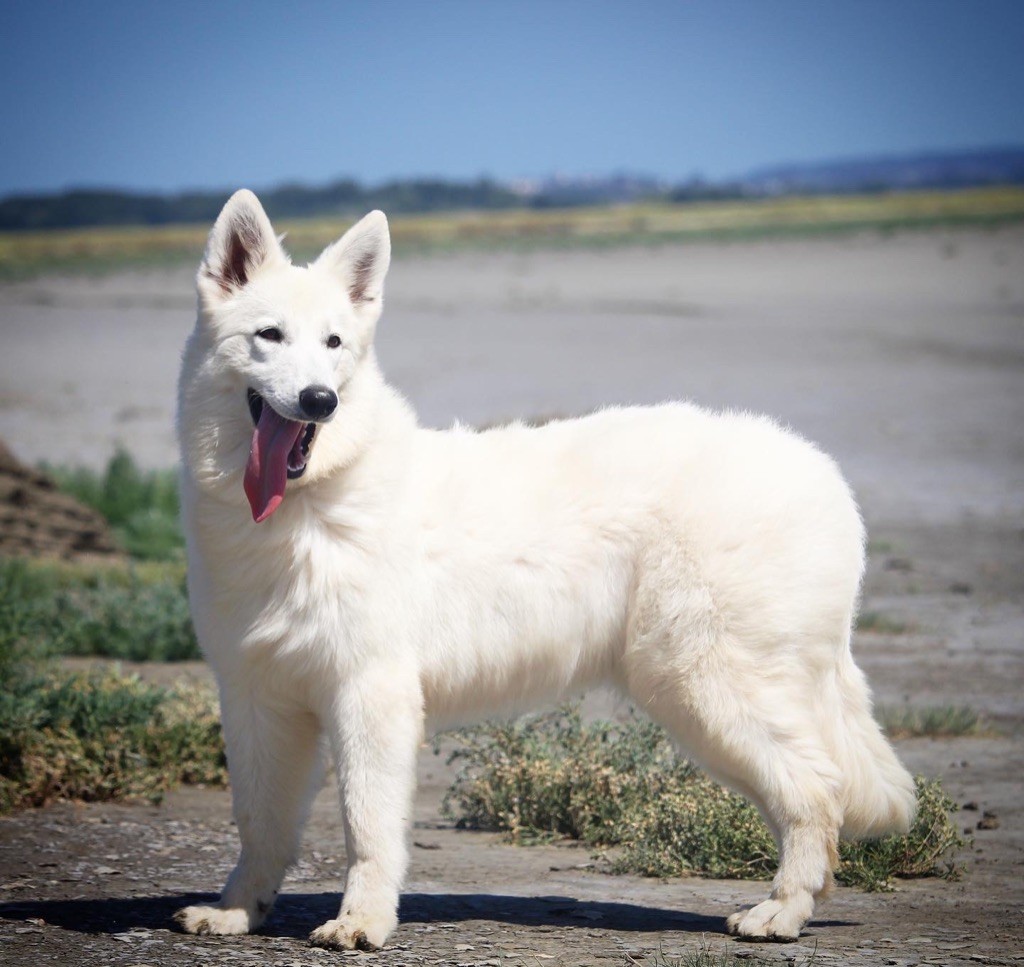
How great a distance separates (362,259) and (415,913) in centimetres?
258

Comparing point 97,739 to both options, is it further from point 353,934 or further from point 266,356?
point 266,356

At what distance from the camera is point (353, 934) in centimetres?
499

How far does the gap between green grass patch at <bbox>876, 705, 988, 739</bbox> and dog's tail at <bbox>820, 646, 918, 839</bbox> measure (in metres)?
3.38

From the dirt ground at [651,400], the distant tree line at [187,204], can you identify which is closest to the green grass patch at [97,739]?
the dirt ground at [651,400]

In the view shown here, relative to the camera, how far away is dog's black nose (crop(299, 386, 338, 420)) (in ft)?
16.0

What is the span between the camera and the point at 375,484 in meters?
5.34

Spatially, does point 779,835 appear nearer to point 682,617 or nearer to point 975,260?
point 682,617

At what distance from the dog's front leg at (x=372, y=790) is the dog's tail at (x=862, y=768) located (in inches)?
65.0

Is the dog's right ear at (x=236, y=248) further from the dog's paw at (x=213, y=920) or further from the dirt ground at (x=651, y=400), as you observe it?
the dirt ground at (x=651, y=400)

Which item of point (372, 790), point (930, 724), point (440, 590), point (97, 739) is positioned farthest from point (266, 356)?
point (930, 724)

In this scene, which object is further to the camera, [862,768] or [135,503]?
[135,503]

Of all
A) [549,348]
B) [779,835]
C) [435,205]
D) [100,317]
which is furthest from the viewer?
[435,205]

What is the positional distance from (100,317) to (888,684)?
32.8 m

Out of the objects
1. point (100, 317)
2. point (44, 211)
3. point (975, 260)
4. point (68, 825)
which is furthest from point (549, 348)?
point (44, 211)
